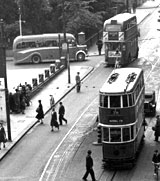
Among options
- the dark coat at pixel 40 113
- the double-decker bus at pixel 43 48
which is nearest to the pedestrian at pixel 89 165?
the dark coat at pixel 40 113

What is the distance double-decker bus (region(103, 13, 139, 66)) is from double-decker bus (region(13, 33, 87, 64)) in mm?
5551

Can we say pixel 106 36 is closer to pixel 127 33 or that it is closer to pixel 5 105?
pixel 127 33

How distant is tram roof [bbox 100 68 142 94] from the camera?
2978cm

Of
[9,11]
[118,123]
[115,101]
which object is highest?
[9,11]

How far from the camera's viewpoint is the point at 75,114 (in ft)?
136

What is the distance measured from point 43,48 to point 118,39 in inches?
382

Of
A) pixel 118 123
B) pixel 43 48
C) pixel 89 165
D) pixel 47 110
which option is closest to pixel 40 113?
pixel 47 110

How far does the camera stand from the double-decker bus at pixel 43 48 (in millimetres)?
60844

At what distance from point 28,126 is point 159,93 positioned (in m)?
11.6

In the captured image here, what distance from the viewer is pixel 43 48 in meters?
61.1

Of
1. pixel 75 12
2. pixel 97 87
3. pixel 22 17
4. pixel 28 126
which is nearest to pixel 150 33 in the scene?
pixel 75 12

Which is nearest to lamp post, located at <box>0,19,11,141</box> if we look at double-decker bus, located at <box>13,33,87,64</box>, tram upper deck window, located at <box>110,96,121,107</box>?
tram upper deck window, located at <box>110,96,121,107</box>

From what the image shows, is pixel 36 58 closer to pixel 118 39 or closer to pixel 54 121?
pixel 118 39

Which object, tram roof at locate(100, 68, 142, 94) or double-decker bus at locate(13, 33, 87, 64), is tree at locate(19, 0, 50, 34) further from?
tram roof at locate(100, 68, 142, 94)
